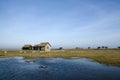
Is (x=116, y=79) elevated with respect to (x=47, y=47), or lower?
lower

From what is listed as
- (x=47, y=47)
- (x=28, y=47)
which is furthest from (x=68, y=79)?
(x=28, y=47)

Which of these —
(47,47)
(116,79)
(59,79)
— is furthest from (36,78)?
(47,47)

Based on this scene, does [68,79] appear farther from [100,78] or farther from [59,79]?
[100,78]

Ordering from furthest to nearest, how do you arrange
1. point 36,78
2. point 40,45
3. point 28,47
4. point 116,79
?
point 28,47 < point 40,45 < point 36,78 < point 116,79

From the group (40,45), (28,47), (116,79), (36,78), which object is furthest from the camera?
(28,47)

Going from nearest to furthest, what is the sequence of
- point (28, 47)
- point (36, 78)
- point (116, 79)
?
point (116, 79)
point (36, 78)
point (28, 47)

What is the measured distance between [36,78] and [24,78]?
1.90 m

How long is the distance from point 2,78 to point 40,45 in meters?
76.6

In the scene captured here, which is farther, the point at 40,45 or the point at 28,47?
the point at 28,47

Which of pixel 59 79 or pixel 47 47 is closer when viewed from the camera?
pixel 59 79

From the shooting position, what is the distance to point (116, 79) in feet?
76.5

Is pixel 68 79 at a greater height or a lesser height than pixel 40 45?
lesser

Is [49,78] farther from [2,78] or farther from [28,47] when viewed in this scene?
[28,47]

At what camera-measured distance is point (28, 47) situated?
11788 centimetres
